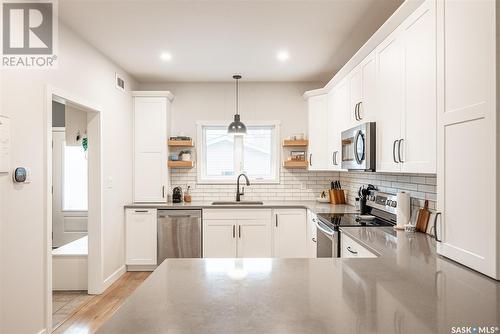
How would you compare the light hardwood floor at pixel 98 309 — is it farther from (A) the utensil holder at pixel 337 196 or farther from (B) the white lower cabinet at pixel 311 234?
(A) the utensil holder at pixel 337 196

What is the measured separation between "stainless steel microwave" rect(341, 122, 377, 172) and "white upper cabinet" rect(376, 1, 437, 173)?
0.06m

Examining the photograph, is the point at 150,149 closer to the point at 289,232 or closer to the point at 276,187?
the point at 276,187

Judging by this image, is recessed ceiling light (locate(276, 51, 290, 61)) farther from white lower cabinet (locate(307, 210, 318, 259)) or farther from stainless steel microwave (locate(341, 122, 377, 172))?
white lower cabinet (locate(307, 210, 318, 259))

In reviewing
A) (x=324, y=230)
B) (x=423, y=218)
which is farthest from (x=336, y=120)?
(x=423, y=218)

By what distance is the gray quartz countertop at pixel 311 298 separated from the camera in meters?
0.95

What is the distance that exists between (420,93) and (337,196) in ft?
8.91

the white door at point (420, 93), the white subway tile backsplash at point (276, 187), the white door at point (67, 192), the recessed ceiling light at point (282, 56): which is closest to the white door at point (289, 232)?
the white subway tile backsplash at point (276, 187)

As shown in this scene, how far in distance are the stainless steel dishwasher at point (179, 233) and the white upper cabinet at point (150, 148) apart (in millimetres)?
424

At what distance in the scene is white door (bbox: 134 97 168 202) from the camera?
15.4 feet

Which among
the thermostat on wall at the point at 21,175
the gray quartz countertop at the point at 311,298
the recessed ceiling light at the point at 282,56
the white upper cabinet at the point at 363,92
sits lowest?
the gray quartz countertop at the point at 311,298

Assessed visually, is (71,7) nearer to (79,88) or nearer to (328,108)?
(79,88)

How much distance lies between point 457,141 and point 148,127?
4.01 m

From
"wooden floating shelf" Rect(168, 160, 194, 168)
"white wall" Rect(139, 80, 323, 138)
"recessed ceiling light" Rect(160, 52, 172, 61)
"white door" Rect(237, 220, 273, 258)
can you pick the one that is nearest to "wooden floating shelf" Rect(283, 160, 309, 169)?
"white wall" Rect(139, 80, 323, 138)

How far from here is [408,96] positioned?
Answer: 7.07ft
